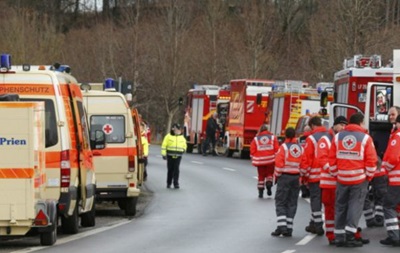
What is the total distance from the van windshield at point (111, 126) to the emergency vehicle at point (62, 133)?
3.77 meters

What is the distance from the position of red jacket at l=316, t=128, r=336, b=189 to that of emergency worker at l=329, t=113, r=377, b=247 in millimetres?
521

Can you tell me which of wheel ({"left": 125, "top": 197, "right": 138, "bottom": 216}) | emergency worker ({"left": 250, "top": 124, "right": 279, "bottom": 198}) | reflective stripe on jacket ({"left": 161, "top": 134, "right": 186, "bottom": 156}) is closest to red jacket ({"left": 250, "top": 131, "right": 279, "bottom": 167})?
emergency worker ({"left": 250, "top": 124, "right": 279, "bottom": 198})

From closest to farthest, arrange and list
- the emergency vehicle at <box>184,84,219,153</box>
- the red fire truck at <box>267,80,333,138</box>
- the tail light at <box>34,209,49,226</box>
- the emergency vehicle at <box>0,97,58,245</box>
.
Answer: the emergency vehicle at <box>0,97,58,245</box>, the tail light at <box>34,209,49,226</box>, the red fire truck at <box>267,80,333,138</box>, the emergency vehicle at <box>184,84,219,153</box>

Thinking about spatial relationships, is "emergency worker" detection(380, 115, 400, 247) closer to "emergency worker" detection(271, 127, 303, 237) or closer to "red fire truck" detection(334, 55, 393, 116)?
"emergency worker" detection(271, 127, 303, 237)

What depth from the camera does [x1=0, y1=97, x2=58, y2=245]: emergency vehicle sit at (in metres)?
15.9

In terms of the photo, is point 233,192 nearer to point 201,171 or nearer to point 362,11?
point 201,171

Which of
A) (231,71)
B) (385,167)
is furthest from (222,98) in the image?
(385,167)

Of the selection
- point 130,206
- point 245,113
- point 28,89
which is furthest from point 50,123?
point 245,113

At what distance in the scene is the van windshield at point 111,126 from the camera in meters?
22.8

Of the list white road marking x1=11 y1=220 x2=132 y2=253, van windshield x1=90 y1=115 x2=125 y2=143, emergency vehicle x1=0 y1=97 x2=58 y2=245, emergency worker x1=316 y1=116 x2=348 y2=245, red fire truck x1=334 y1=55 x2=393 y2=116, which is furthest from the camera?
red fire truck x1=334 y1=55 x2=393 y2=116

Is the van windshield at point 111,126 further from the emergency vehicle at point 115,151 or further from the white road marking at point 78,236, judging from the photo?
the white road marking at point 78,236

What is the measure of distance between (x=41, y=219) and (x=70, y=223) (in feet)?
7.79

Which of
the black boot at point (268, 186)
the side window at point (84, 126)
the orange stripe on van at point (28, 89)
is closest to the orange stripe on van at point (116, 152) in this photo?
the side window at point (84, 126)

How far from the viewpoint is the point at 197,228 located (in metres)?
19.9
